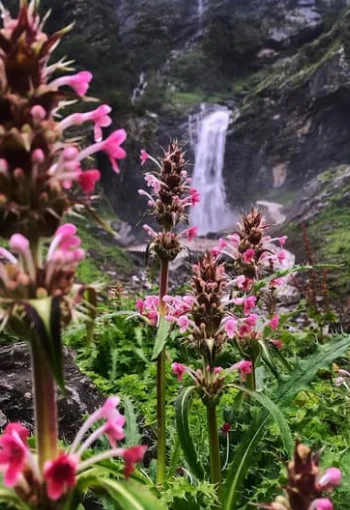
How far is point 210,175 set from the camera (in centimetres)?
2425

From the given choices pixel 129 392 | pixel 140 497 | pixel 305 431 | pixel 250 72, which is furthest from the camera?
pixel 250 72

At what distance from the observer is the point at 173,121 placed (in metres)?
27.1

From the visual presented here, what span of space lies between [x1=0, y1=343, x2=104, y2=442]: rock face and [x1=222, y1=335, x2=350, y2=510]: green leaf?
89 centimetres

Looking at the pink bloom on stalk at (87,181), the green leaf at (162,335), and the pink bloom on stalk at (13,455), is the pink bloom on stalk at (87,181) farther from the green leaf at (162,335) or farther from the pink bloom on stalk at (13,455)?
the green leaf at (162,335)

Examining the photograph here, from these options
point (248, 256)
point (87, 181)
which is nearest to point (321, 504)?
point (87, 181)

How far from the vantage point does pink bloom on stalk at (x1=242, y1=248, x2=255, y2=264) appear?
2553mm

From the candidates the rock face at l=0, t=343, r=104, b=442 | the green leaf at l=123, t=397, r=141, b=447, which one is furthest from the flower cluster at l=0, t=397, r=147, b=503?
the rock face at l=0, t=343, r=104, b=442

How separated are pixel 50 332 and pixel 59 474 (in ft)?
0.80

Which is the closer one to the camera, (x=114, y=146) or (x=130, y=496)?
(x=130, y=496)

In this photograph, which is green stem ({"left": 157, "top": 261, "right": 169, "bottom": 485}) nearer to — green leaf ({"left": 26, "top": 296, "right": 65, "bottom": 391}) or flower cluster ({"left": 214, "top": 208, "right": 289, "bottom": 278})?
flower cluster ({"left": 214, "top": 208, "right": 289, "bottom": 278})

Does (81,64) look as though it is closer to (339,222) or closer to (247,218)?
(339,222)

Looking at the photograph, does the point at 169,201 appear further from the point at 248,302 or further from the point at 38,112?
the point at 38,112

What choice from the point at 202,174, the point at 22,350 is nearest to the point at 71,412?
the point at 22,350

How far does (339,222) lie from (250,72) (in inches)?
825
